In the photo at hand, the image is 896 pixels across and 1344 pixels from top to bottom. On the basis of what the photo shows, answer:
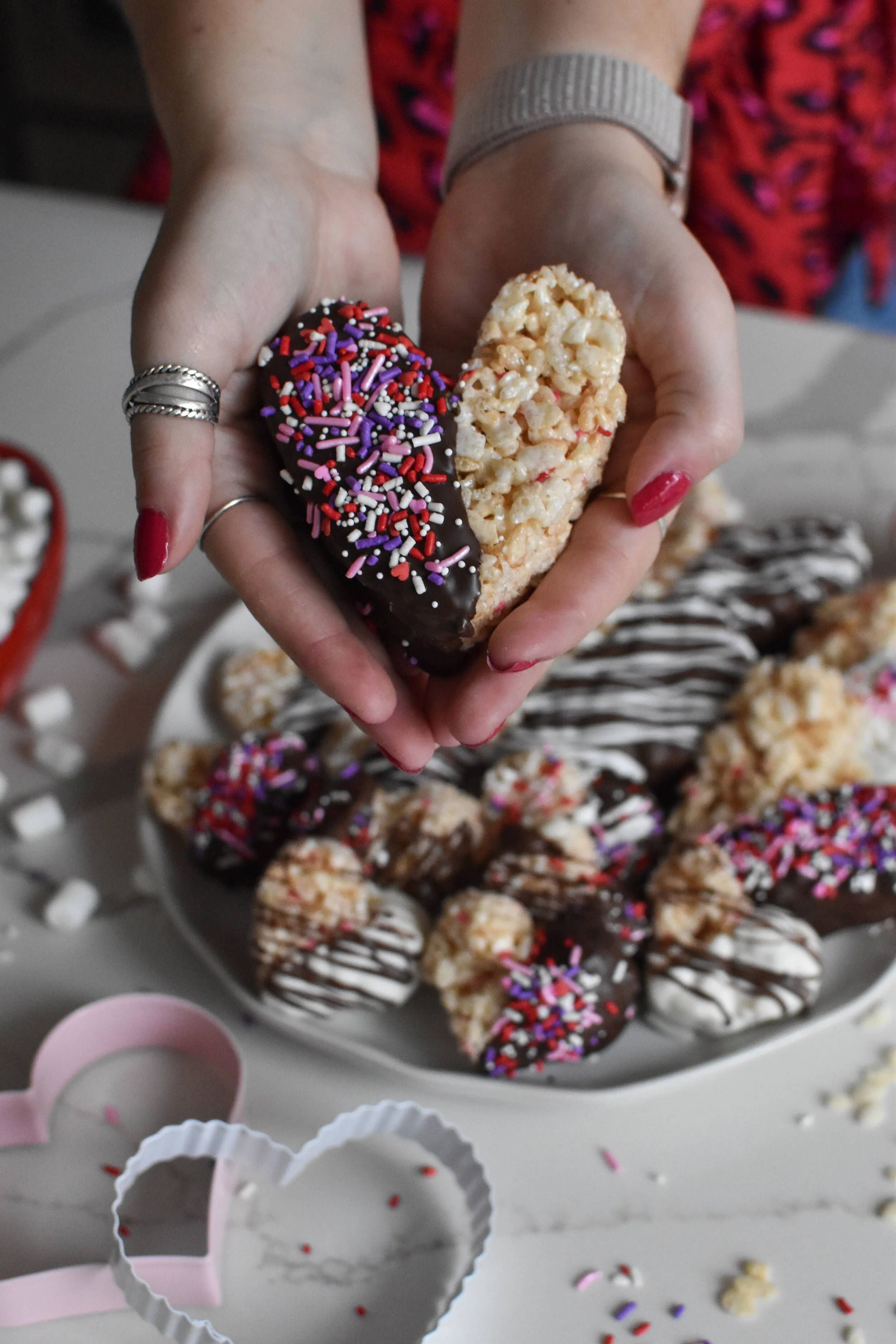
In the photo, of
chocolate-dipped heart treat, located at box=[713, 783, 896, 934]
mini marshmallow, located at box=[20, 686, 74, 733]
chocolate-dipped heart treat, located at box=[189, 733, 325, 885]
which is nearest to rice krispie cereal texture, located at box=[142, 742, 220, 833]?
chocolate-dipped heart treat, located at box=[189, 733, 325, 885]

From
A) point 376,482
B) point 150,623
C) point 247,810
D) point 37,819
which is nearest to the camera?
point 376,482

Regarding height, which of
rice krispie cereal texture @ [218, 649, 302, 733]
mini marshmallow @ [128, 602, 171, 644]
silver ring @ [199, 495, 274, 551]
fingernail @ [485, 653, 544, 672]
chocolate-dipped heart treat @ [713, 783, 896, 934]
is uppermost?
silver ring @ [199, 495, 274, 551]

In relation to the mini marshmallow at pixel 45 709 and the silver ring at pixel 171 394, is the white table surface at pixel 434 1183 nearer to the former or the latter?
the mini marshmallow at pixel 45 709

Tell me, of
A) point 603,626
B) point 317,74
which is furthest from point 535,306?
point 603,626

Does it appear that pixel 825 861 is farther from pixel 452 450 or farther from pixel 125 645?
pixel 125 645

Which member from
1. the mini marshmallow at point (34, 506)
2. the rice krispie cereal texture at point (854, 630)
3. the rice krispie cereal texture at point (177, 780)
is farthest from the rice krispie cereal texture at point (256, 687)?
the rice krispie cereal texture at point (854, 630)

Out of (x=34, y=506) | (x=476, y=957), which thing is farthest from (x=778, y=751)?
(x=34, y=506)

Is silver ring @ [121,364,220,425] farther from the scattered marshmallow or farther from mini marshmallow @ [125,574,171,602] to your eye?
the scattered marshmallow
